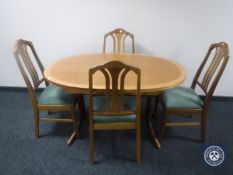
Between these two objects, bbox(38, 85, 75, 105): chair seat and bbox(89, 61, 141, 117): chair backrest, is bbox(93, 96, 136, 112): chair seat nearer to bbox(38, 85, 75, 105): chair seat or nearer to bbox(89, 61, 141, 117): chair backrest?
bbox(89, 61, 141, 117): chair backrest

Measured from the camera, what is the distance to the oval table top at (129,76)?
5.47 feet

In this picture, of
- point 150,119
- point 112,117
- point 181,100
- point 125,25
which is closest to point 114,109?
point 112,117

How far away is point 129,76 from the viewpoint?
182 cm

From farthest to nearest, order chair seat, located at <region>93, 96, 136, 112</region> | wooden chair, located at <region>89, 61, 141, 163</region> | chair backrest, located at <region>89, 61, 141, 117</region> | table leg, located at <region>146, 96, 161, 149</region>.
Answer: table leg, located at <region>146, 96, 161, 149</region> < chair seat, located at <region>93, 96, 136, 112</region> < wooden chair, located at <region>89, 61, 141, 163</region> < chair backrest, located at <region>89, 61, 141, 117</region>

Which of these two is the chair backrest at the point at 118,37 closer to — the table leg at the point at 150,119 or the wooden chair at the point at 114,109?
the table leg at the point at 150,119

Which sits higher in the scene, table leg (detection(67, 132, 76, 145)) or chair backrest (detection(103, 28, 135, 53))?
chair backrest (detection(103, 28, 135, 53))

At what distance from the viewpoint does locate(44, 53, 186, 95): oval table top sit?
5.47ft

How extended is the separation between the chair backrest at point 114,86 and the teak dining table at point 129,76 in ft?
0.25

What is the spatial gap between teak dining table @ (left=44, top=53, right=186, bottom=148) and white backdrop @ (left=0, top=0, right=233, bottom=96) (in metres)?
0.43

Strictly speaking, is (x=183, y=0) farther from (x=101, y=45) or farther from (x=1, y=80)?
(x=1, y=80)

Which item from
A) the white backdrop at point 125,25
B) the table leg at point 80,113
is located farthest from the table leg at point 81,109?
the white backdrop at point 125,25

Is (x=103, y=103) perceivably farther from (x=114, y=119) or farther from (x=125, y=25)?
(x=125, y=25)

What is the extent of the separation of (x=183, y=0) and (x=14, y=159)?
231 centimetres

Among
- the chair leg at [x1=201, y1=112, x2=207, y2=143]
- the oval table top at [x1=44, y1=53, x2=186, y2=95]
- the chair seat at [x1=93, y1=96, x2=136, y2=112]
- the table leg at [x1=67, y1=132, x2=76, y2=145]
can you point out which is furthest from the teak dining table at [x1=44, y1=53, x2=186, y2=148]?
the table leg at [x1=67, y1=132, x2=76, y2=145]
